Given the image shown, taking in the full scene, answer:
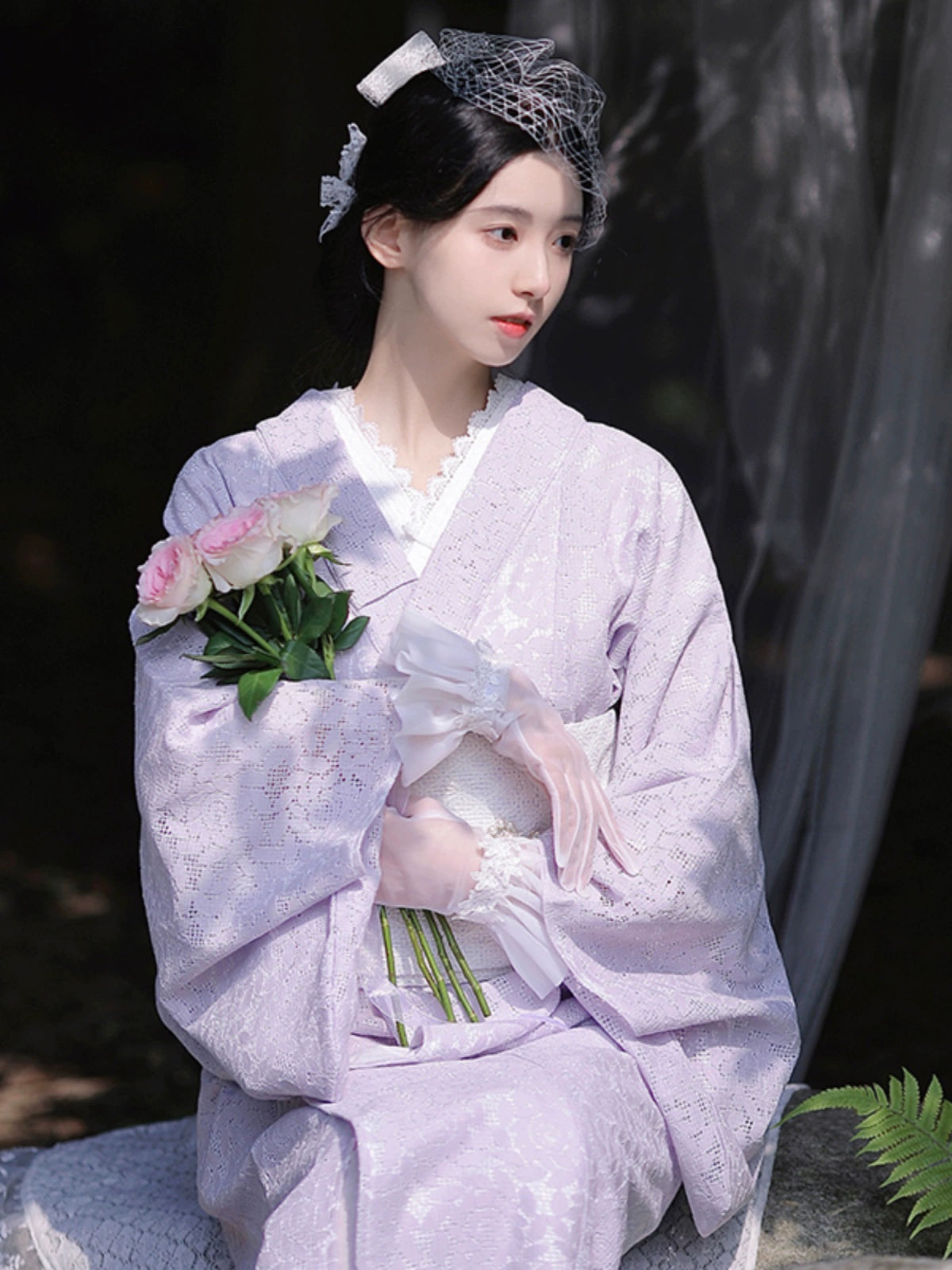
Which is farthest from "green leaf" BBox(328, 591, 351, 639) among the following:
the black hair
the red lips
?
the black hair

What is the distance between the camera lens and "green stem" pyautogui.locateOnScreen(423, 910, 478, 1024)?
224cm

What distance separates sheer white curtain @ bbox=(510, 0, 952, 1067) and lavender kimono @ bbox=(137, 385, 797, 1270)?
2.74ft

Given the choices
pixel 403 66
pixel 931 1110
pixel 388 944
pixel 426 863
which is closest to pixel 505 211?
pixel 403 66

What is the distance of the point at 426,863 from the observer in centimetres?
221

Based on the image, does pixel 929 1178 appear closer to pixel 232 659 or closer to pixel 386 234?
pixel 232 659

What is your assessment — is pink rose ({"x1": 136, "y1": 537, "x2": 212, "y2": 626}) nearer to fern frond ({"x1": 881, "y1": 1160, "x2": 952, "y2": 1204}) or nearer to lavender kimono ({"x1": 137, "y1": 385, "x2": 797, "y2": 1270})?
lavender kimono ({"x1": 137, "y1": 385, "x2": 797, "y2": 1270})

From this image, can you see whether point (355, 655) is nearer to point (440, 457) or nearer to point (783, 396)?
point (440, 457)

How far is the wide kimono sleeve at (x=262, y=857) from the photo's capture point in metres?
2.13

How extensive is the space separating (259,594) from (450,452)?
0.42 meters

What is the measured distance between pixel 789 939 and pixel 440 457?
130 cm

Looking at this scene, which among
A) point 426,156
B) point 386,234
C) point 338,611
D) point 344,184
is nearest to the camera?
point 338,611

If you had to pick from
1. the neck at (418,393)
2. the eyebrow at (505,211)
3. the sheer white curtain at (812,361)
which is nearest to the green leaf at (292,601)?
the neck at (418,393)

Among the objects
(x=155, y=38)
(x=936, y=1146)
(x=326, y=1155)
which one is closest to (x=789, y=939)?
(x=936, y=1146)

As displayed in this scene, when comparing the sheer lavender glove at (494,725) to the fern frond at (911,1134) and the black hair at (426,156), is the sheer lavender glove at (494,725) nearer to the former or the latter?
the fern frond at (911,1134)
